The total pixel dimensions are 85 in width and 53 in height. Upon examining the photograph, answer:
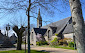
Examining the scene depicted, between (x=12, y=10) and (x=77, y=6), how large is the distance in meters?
3.93

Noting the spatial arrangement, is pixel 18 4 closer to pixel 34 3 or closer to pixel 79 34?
pixel 34 3

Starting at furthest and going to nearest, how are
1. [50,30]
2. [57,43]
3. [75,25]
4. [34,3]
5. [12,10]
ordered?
1. [50,30]
2. [57,43]
3. [34,3]
4. [12,10]
5. [75,25]

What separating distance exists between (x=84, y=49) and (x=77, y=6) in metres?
1.13

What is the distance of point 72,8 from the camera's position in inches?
98.3

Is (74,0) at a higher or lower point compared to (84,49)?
higher

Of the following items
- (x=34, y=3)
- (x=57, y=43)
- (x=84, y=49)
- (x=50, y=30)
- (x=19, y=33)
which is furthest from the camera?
(x=50, y=30)

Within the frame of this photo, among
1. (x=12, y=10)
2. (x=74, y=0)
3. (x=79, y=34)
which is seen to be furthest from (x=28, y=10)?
(x=79, y=34)

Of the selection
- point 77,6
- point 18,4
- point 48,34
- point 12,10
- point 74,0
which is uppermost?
point 18,4

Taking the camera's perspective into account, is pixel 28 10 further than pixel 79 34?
Yes

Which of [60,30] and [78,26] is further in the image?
[60,30]

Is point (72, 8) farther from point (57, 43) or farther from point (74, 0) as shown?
point (57, 43)

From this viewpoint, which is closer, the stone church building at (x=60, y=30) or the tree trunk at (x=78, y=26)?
the tree trunk at (x=78, y=26)

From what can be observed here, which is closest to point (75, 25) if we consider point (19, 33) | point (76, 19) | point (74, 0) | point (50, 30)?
point (76, 19)

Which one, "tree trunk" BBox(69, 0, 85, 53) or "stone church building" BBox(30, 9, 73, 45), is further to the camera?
"stone church building" BBox(30, 9, 73, 45)
